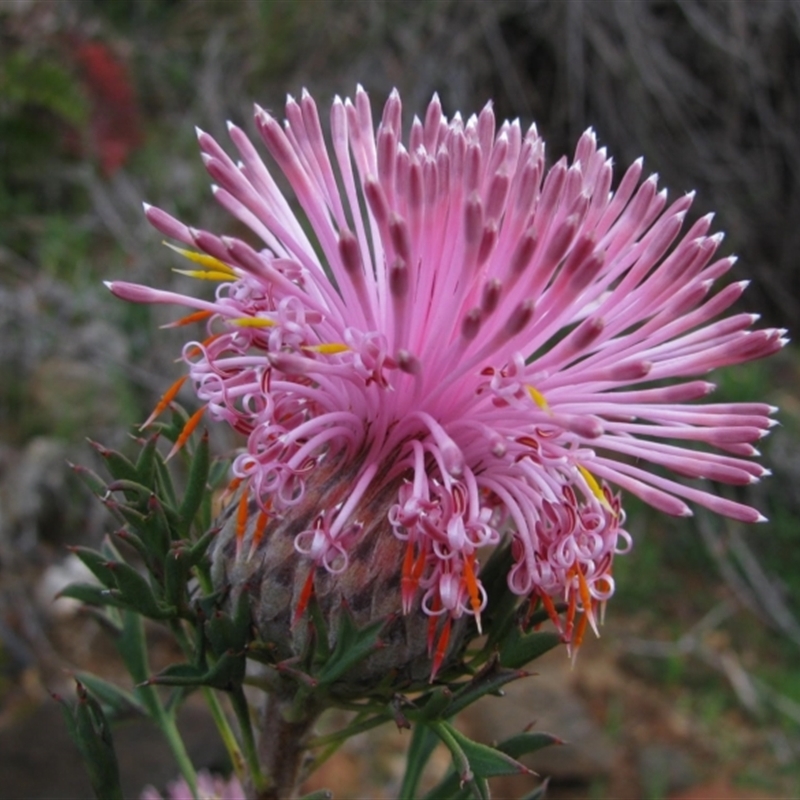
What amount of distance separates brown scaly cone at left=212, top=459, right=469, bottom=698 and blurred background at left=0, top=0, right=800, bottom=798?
181 centimetres

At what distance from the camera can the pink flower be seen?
Result: 778mm

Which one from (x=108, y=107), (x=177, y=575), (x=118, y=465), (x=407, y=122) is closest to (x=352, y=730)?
(x=177, y=575)

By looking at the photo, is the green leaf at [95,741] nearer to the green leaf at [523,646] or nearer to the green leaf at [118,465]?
the green leaf at [118,465]

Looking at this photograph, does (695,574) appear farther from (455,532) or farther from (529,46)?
(455,532)

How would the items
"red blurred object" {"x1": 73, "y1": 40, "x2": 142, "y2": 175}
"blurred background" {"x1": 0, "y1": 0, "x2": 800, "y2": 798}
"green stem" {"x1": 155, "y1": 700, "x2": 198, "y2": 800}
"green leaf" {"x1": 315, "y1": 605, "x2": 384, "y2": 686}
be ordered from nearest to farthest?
"green leaf" {"x1": 315, "y1": 605, "x2": 384, "y2": 686}, "green stem" {"x1": 155, "y1": 700, "x2": 198, "y2": 800}, "blurred background" {"x1": 0, "y1": 0, "x2": 800, "y2": 798}, "red blurred object" {"x1": 73, "y1": 40, "x2": 142, "y2": 175}

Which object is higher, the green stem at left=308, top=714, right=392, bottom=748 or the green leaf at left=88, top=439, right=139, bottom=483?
the green leaf at left=88, top=439, right=139, bottom=483

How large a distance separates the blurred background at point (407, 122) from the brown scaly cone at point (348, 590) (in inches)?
71.3

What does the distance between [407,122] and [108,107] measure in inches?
54.2

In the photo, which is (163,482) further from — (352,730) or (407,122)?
(407,122)

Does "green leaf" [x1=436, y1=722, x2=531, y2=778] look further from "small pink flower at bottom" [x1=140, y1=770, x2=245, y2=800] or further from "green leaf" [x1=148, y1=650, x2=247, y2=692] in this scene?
"small pink flower at bottom" [x1=140, y1=770, x2=245, y2=800]

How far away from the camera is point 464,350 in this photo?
783mm

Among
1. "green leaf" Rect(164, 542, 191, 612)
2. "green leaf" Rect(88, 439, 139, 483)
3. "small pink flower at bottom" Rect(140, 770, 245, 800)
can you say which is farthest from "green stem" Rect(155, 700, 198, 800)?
"green leaf" Rect(88, 439, 139, 483)

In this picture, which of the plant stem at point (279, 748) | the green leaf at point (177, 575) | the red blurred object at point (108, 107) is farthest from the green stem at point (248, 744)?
the red blurred object at point (108, 107)

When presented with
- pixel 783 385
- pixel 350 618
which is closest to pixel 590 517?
pixel 350 618
